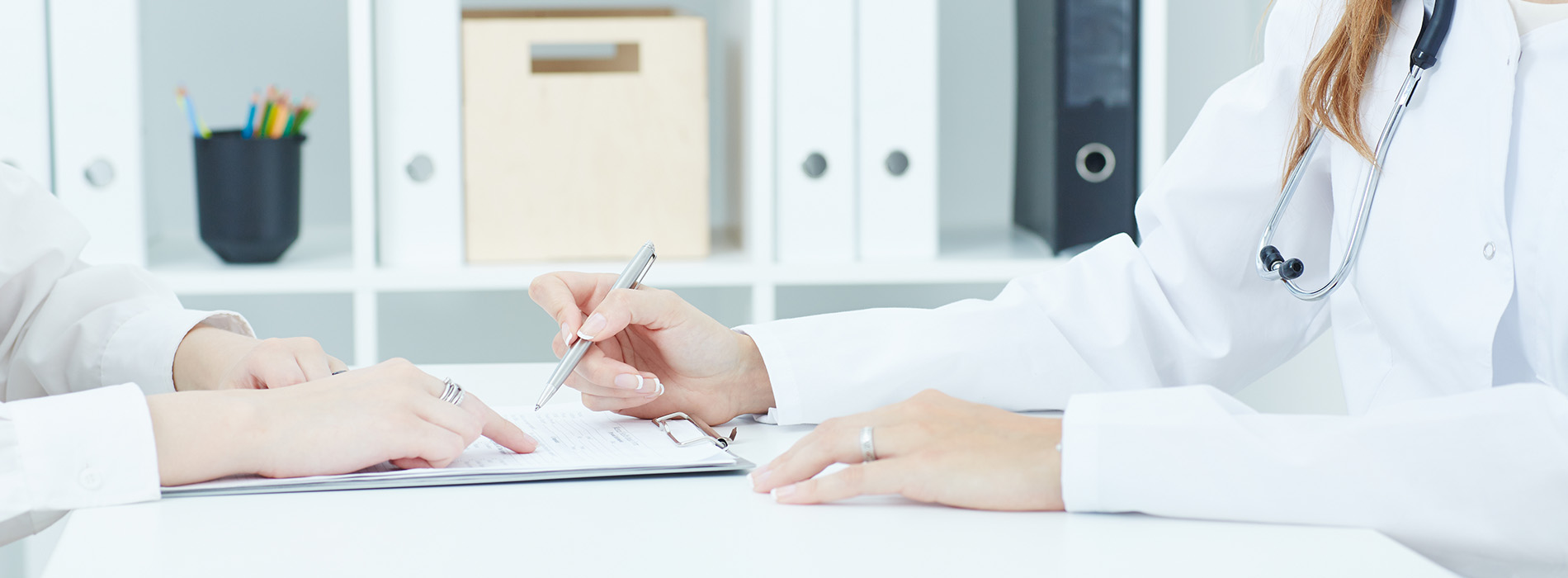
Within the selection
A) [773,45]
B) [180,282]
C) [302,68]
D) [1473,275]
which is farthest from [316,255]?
[1473,275]

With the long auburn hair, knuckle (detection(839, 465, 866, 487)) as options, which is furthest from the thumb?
the long auburn hair

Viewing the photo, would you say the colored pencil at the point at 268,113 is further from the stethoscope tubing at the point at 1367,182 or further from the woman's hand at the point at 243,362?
the stethoscope tubing at the point at 1367,182

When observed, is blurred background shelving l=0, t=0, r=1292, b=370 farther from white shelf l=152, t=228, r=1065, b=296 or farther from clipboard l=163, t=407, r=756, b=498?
Result: clipboard l=163, t=407, r=756, b=498

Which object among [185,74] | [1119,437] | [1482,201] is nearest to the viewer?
[1119,437]

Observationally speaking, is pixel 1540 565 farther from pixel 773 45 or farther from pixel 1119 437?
pixel 773 45

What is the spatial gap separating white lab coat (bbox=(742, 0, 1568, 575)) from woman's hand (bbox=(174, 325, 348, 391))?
0.92 feet

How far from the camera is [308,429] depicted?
0.58 metres

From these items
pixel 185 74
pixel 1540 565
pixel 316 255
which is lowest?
pixel 1540 565

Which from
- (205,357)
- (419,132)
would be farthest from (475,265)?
(205,357)

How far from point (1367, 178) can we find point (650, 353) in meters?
0.47

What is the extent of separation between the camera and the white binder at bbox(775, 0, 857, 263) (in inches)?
54.9

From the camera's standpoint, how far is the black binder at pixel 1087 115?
139cm

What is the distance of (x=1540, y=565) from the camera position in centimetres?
54

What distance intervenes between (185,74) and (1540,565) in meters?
1.65
